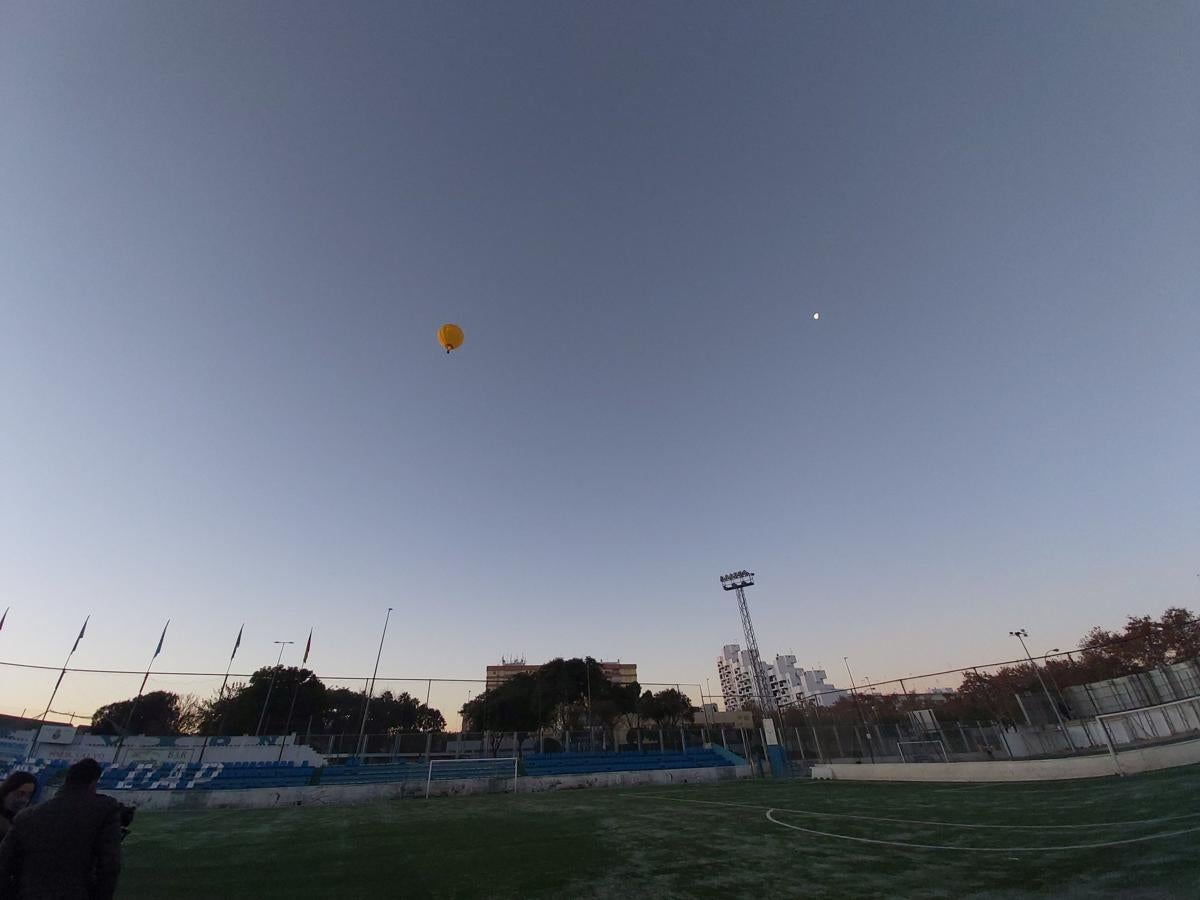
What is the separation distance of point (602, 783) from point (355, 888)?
2384cm

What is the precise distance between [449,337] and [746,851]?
16.0m

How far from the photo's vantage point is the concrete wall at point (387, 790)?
2173 centimetres

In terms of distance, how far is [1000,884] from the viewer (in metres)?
5.85

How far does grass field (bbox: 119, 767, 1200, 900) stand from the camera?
20.5 ft

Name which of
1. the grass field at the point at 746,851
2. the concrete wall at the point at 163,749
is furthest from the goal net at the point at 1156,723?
the concrete wall at the point at 163,749

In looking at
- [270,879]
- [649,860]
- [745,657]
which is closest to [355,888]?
[270,879]

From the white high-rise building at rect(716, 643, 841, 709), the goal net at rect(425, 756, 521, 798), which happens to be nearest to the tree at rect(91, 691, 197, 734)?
the goal net at rect(425, 756, 521, 798)

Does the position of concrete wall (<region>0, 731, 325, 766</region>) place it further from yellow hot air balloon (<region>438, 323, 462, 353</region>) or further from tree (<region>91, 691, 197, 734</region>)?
yellow hot air balloon (<region>438, 323, 462, 353</region>)

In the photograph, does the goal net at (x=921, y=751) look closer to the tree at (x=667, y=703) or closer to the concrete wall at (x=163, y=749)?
the concrete wall at (x=163, y=749)

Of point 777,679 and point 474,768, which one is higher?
point 777,679

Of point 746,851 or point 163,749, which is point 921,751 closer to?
point 746,851

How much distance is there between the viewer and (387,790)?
24375mm

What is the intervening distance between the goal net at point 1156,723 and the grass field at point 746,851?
1474cm

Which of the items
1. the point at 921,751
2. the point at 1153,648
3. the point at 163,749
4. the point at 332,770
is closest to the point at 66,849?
the point at 332,770
